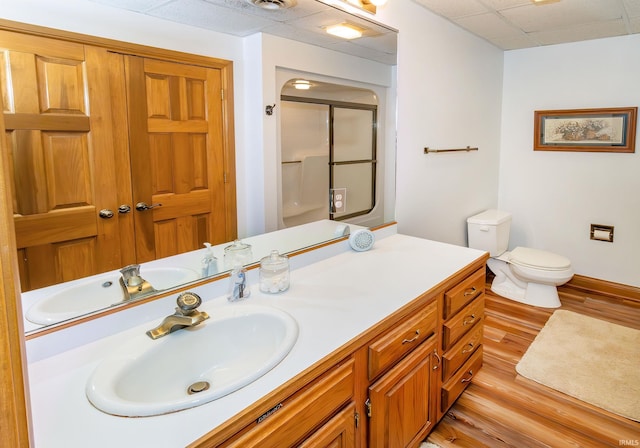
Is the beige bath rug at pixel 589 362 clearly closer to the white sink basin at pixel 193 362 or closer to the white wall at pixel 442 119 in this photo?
the white wall at pixel 442 119

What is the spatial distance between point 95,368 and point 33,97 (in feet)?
2.34

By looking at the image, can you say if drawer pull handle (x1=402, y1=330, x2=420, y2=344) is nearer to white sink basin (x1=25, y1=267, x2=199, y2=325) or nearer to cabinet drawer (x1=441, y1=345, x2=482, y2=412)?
cabinet drawer (x1=441, y1=345, x2=482, y2=412)

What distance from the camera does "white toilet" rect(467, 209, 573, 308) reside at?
3.19 metres

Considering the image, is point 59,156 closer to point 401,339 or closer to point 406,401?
point 401,339

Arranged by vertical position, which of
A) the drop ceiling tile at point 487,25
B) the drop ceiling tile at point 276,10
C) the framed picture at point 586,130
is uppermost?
the drop ceiling tile at point 487,25

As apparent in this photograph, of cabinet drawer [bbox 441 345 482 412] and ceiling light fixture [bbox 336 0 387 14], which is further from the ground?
ceiling light fixture [bbox 336 0 387 14]

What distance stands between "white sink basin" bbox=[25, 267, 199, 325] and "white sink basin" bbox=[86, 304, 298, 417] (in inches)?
6.4

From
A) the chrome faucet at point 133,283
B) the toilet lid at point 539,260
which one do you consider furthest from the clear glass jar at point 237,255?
the toilet lid at point 539,260

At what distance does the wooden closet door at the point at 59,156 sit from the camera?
3.45ft

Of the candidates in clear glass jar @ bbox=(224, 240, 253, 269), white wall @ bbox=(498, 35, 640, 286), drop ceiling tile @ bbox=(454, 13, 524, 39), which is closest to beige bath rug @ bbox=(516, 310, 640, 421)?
white wall @ bbox=(498, 35, 640, 286)

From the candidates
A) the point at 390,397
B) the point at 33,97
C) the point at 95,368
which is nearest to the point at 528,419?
the point at 390,397

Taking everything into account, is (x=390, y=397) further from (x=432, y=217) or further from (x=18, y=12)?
(x=432, y=217)

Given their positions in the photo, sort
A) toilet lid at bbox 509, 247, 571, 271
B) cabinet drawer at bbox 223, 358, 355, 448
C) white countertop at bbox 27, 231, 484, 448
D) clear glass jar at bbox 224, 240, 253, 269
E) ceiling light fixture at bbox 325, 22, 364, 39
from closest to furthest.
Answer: white countertop at bbox 27, 231, 484, 448
cabinet drawer at bbox 223, 358, 355, 448
clear glass jar at bbox 224, 240, 253, 269
ceiling light fixture at bbox 325, 22, 364, 39
toilet lid at bbox 509, 247, 571, 271

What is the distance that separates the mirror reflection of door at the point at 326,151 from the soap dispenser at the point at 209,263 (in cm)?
42
